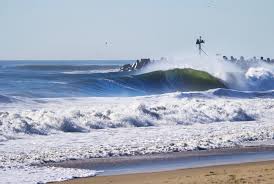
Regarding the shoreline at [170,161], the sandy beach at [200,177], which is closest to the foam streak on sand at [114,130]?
the shoreline at [170,161]

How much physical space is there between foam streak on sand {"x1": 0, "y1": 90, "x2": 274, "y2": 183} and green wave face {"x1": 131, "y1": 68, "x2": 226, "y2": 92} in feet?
40.8

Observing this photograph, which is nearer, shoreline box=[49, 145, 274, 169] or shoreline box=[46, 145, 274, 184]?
shoreline box=[46, 145, 274, 184]

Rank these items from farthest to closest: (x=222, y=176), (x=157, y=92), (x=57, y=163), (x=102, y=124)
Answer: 1. (x=157, y=92)
2. (x=102, y=124)
3. (x=57, y=163)
4. (x=222, y=176)

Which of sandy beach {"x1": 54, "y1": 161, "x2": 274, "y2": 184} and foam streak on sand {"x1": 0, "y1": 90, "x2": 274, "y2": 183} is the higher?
sandy beach {"x1": 54, "y1": 161, "x2": 274, "y2": 184}

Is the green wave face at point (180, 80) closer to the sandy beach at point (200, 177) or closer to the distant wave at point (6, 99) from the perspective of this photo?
the distant wave at point (6, 99)

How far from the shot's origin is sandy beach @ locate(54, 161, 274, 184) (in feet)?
32.3

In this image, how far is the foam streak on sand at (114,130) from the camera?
1295cm

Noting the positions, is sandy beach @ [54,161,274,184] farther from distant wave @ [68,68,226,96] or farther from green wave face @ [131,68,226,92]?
green wave face @ [131,68,226,92]

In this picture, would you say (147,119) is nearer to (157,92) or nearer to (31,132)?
(31,132)

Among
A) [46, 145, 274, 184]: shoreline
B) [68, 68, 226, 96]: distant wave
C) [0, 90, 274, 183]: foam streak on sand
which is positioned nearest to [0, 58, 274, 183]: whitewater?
[0, 90, 274, 183]: foam streak on sand

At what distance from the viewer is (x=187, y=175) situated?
10703 millimetres

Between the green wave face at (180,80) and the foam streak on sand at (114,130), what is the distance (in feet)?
40.8

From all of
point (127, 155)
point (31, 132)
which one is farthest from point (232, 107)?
point (127, 155)

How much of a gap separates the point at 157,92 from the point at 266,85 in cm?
931
